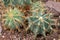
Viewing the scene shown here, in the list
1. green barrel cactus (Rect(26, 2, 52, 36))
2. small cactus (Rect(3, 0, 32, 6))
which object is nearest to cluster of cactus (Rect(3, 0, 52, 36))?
green barrel cactus (Rect(26, 2, 52, 36))

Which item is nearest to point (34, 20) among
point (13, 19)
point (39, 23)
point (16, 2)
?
point (39, 23)

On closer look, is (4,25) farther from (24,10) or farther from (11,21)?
(24,10)

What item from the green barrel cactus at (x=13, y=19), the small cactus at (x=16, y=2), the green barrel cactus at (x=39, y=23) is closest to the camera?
the green barrel cactus at (x=39, y=23)

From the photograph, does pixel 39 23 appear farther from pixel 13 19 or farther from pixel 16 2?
pixel 16 2

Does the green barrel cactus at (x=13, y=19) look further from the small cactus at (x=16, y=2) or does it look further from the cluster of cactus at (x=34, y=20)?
the small cactus at (x=16, y=2)

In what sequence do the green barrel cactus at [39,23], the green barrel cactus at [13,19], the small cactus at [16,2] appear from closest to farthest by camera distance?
the green barrel cactus at [39,23] → the green barrel cactus at [13,19] → the small cactus at [16,2]

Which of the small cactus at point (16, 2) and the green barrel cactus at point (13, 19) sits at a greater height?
the small cactus at point (16, 2)

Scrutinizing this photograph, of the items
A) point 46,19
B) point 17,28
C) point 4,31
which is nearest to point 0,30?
point 4,31

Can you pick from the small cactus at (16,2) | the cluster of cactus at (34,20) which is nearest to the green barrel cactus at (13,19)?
the cluster of cactus at (34,20)
